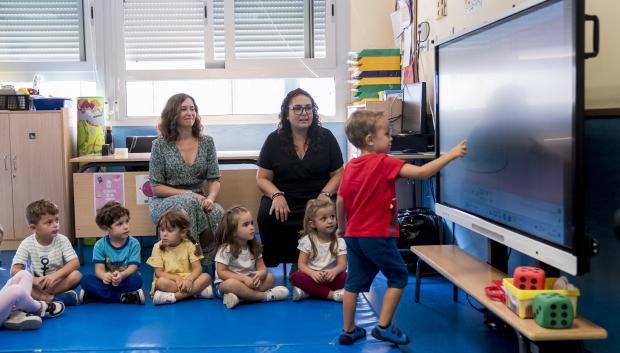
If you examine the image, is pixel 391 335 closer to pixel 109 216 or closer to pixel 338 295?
pixel 338 295

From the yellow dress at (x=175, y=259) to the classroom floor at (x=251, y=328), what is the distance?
19 cm

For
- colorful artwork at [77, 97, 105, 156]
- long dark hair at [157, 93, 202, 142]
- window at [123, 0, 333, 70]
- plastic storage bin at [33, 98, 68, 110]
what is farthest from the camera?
window at [123, 0, 333, 70]

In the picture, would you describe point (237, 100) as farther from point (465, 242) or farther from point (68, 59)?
point (465, 242)

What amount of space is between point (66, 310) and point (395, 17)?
11.0 ft

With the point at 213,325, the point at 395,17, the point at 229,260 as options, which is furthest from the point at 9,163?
the point at 395,17

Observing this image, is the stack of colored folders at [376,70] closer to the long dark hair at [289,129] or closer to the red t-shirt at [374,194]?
the long dark hair at [289,129]

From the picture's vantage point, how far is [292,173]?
385 cm

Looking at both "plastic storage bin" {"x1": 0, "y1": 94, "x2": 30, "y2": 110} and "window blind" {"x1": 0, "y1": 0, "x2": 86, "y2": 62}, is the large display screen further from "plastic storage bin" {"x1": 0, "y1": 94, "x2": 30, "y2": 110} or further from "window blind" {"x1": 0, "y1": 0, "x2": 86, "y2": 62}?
"window blind" {"x1": 0, "y1": 0, "x2": 86, "y2": 62}

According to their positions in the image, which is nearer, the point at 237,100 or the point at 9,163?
the point at 9,163

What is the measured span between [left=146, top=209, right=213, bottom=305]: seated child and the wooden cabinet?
1.49m

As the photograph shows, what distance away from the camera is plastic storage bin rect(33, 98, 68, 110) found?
486 centimetres

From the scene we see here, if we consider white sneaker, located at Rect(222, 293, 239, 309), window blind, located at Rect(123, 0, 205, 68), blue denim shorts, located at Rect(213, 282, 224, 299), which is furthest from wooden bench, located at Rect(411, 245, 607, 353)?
window blind, located at Rect(123, 0, 205, 68)

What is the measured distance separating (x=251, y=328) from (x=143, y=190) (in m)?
1.80

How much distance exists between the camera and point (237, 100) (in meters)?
5.77
